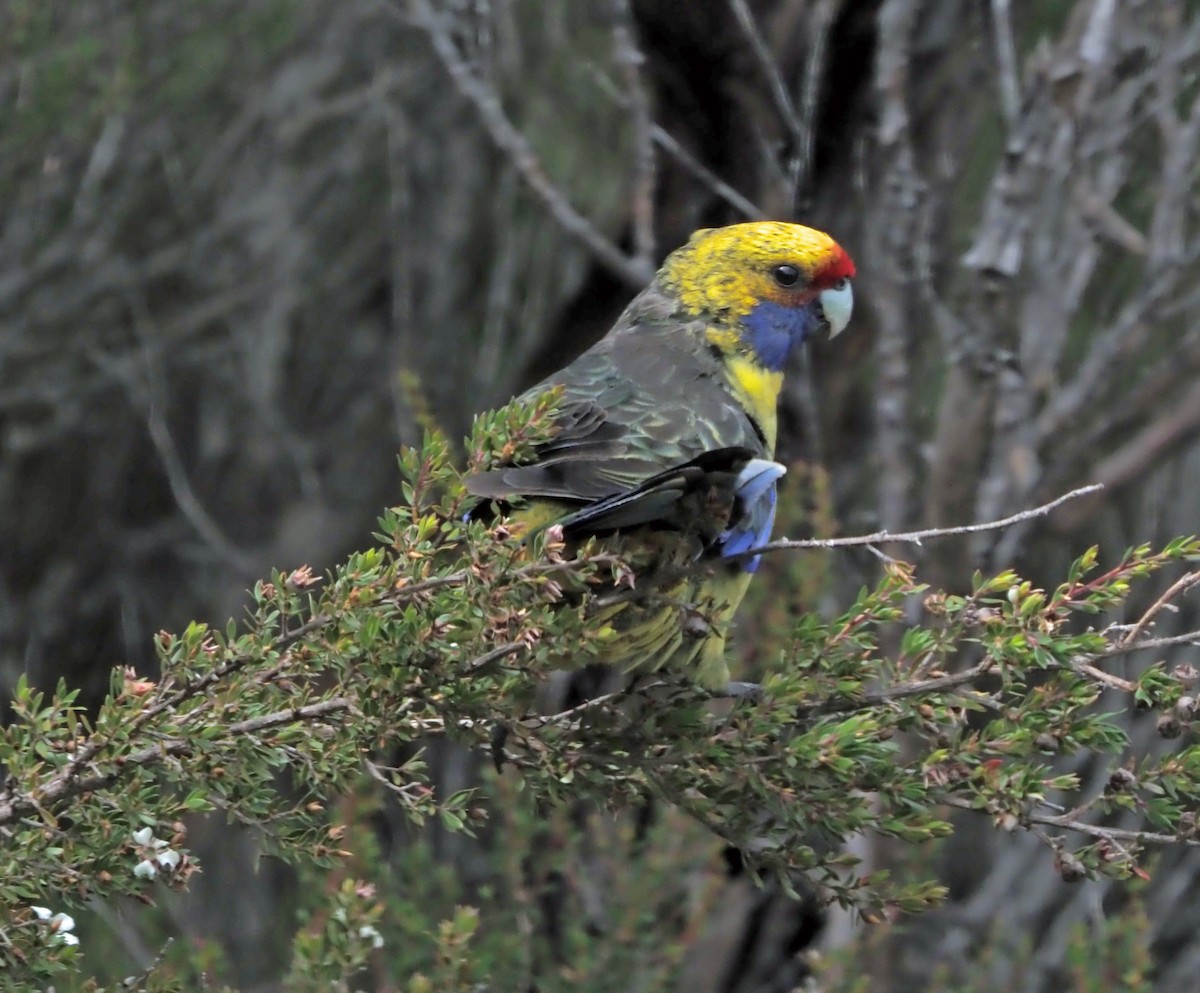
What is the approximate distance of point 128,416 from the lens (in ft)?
17.6

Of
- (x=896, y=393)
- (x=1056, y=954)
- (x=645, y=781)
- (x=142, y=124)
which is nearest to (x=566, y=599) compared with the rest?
(x=645, y=781)

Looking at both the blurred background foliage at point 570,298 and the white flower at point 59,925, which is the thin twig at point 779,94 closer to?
the blurred background foliage at point 570,298

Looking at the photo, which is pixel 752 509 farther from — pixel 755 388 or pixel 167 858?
pixel 167 858

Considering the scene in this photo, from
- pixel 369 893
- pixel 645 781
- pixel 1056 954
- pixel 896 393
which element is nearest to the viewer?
pixel 369 893

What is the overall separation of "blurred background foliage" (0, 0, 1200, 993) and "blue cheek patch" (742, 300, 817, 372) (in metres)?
0.27

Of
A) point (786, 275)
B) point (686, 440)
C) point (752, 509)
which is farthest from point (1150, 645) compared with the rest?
point (786, 275)

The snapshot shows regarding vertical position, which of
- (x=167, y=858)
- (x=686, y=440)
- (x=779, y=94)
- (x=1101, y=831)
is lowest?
(x=1101, y=831)

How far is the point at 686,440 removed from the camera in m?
2.31

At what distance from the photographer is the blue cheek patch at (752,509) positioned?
1.72m

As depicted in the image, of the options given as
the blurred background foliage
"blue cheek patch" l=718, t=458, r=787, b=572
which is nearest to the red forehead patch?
the blurred background foliage

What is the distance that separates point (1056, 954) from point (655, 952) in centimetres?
151

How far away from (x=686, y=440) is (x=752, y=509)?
20cm

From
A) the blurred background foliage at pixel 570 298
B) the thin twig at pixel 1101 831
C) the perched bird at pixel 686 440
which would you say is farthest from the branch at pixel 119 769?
the blurred background foliage at pixel 570 298

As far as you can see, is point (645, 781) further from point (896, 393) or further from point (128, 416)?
point (128, 416)
